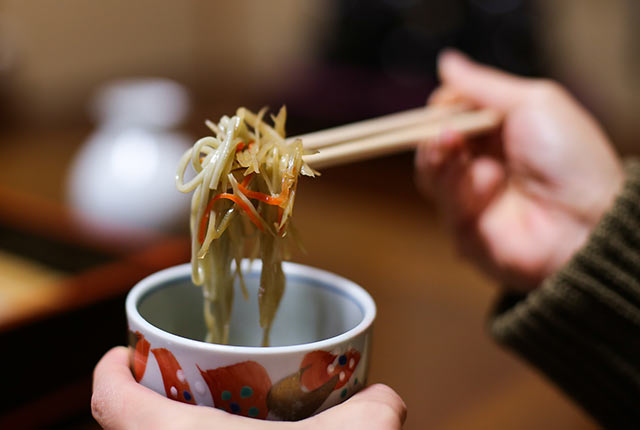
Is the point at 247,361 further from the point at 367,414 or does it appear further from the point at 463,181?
the point at 463,181

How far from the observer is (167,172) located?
168 cm

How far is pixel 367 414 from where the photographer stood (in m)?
0.58

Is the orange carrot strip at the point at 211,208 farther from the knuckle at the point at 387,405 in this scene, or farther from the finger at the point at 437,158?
the finger at the point at 437,158

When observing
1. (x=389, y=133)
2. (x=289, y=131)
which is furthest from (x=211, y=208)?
(x=289, y=131)

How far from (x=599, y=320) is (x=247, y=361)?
0.71 meters

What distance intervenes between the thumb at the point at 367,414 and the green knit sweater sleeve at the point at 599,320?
1.79ft

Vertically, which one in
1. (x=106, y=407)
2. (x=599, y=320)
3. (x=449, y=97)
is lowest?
(x=599, y=320)

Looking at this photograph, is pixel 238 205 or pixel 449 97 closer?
pixel 238 205

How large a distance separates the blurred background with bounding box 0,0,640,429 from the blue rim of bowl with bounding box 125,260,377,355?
8.0 inches

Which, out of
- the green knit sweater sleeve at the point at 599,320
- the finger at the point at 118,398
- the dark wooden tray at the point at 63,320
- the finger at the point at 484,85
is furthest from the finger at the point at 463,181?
the finger at the point at 118,398

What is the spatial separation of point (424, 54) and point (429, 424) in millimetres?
3344

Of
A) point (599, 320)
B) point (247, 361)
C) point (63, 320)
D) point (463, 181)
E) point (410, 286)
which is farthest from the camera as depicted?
point (410, 286)

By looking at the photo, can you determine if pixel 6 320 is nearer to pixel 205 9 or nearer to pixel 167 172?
pixel 167 172

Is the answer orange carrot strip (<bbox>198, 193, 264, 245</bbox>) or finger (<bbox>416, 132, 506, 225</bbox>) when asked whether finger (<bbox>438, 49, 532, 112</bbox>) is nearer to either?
finger (<bbox>416, 132, 506, 225</bbox>)
